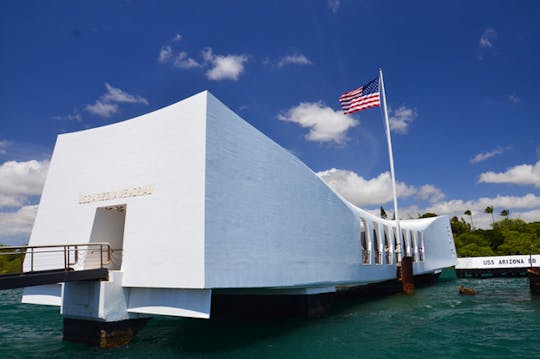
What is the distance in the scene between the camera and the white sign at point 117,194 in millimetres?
12352

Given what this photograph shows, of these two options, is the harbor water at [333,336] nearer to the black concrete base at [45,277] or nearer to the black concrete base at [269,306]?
the black concrete base at [269,306]

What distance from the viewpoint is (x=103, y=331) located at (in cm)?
1185

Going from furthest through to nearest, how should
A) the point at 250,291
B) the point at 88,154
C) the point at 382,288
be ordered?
1. the point at 382,288
2. the point at 250,291
3. the point at 88,154

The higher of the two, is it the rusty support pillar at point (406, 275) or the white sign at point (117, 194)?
the white sign at point (117, 194)

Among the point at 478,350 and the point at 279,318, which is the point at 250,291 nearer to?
the point at 279,318

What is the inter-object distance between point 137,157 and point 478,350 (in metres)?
11.8

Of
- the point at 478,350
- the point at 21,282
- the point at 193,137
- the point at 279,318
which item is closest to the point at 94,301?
the point at 21,282

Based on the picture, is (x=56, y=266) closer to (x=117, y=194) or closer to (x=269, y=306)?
(x=117, y=194)

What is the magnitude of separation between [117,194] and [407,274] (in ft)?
66.6

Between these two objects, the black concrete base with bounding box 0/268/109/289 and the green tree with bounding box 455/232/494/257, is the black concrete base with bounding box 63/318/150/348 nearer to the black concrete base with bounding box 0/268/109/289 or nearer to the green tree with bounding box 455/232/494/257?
the black concrete base with bounding box 0/268/109/289

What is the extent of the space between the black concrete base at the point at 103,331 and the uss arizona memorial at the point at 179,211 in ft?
0.80

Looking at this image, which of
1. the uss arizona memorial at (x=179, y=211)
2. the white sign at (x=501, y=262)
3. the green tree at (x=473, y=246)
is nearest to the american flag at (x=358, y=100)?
the uss arizona memorial at (x=179, y=211)

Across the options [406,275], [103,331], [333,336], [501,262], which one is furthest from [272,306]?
[501,262]

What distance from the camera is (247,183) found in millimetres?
12750
